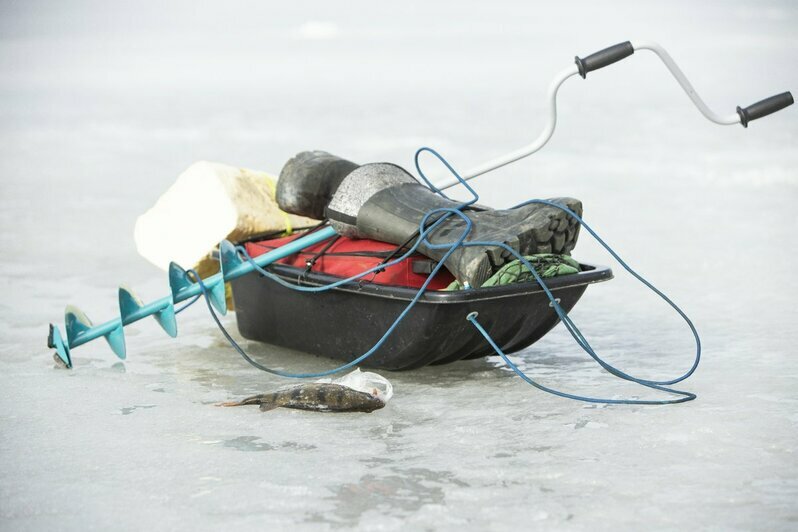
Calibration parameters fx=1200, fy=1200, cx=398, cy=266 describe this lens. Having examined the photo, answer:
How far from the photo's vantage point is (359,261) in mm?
3812

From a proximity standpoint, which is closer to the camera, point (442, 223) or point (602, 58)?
point (442, 223)

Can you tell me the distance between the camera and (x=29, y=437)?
3.21 m

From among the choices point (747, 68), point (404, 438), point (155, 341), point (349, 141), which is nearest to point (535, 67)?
point (747, 68)

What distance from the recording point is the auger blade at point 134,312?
13.0ft

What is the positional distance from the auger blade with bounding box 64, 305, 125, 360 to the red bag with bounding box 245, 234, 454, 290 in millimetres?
532

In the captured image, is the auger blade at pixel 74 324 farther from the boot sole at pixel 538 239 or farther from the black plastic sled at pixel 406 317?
the boot sole at pixel 538 239

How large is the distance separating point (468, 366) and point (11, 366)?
1.52 metres

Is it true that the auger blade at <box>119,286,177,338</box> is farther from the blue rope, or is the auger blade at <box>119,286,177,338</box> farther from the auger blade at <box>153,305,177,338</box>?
the blue rope

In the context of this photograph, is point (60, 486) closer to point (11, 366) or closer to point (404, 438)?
point (404, 438)

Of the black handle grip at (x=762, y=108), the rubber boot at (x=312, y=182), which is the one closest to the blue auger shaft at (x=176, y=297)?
the rubber boot at (x=312, y=182)

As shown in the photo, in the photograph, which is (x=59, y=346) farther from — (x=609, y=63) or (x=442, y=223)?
(x=609, y=63)

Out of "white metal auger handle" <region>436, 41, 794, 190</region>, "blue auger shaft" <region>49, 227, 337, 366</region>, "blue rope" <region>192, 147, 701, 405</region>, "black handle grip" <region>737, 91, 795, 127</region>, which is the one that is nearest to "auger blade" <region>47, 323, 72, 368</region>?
"blue auger shaft" <region>49, 227, 337, 366</region>

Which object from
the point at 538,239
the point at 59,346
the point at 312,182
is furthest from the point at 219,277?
the point at 538,239

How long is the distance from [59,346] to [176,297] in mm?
423
